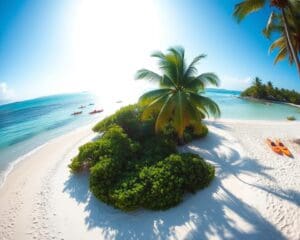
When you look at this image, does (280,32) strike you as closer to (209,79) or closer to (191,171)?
(209,79)

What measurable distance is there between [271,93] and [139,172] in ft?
173

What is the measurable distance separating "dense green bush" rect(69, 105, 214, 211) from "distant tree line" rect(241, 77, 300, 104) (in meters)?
46.1

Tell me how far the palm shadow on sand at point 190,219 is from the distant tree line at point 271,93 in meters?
47.6

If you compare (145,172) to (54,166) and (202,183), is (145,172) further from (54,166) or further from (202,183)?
(54,166)

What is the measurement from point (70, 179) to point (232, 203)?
691cm

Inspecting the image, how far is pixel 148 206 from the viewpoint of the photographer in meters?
5.84

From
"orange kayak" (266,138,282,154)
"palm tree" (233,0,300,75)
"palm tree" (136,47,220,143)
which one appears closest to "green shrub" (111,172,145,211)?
"palm tree" (136,47,220,143)

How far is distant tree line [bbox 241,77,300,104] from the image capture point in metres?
42.3

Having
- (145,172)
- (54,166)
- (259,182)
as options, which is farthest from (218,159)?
(54,166)

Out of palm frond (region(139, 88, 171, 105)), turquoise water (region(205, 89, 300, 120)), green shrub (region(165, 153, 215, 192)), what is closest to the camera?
green shrub (region(165, 153, 215, 192))

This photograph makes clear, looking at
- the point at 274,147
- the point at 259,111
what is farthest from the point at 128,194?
the point at 259,111

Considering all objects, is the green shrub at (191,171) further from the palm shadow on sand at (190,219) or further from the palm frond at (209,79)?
the palm frond at (209,79)

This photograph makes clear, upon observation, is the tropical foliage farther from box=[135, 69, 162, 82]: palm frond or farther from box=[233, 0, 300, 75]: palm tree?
box=[135, 69, 162, 82]: palm frond

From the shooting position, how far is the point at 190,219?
18.1 ft
